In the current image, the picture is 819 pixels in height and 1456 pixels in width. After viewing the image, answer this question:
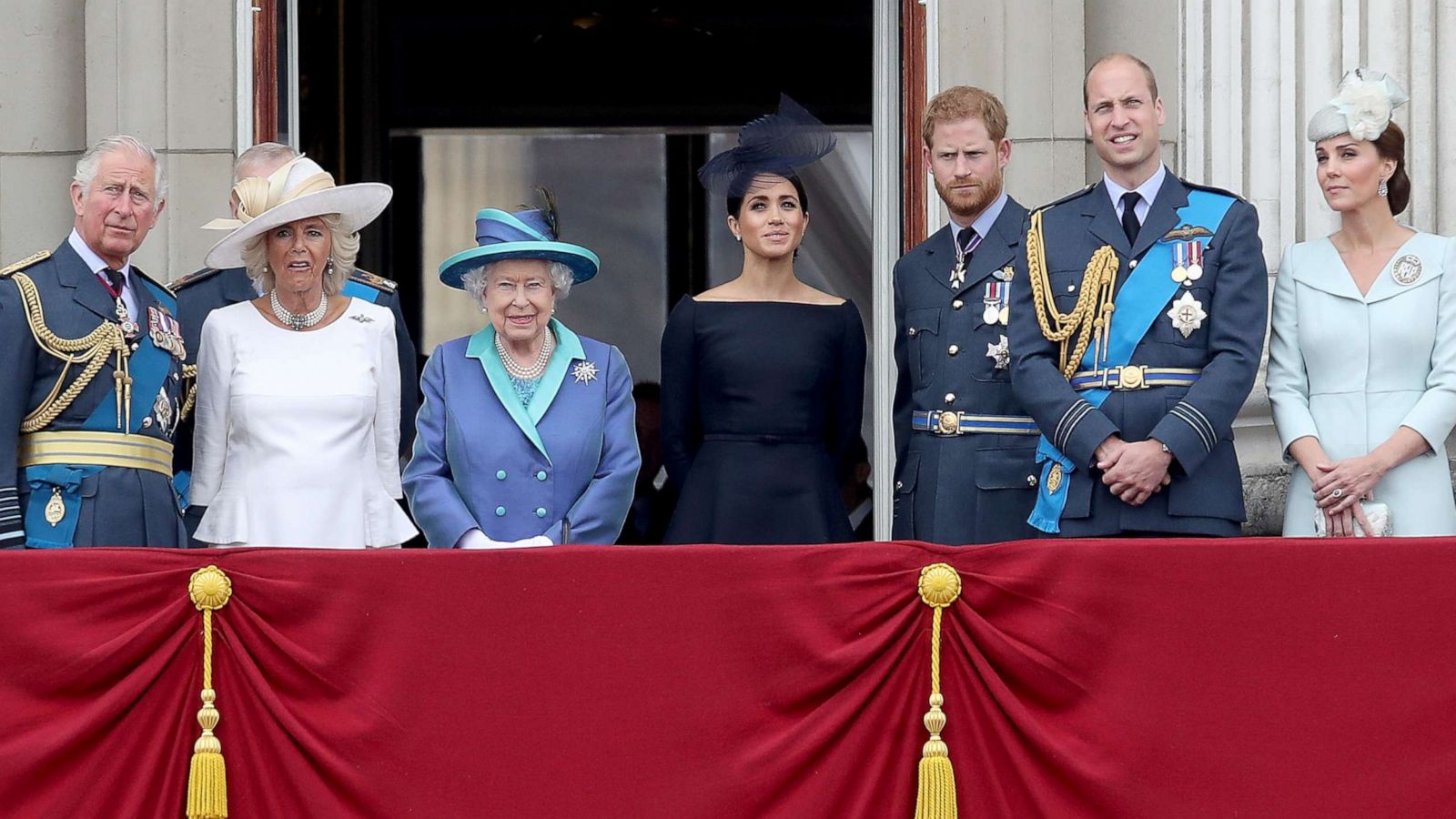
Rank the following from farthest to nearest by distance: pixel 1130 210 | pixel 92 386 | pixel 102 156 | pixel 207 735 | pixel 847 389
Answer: pixel 847 389 < pixel 1130 210 < pixel 102 156 < pixel 92 386 < pixel 207 735

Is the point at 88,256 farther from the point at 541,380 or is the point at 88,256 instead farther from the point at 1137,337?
the point at 1137,337

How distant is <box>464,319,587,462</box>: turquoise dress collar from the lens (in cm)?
478

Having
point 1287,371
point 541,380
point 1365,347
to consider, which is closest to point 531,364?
point 541,380

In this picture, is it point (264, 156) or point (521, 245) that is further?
point (264, 156)

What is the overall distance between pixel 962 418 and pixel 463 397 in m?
1.19

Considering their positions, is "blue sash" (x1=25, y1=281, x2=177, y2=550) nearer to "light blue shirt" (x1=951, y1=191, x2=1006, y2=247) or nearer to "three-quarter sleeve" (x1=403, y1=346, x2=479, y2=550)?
"three-quarter sleeve" (x1=403, y1=346, x2=479, y2=550)

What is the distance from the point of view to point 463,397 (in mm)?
4828

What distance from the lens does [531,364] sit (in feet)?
16.0

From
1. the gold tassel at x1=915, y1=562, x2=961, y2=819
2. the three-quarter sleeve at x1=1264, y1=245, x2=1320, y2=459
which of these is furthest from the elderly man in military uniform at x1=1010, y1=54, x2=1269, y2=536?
the gold tassel at x1=915, y1=562, x2=961, y2=819

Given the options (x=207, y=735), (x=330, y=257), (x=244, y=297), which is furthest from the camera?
(x=244, y=297)

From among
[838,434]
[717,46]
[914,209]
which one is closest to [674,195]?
[717,46]

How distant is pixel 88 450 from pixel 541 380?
1.02 metres

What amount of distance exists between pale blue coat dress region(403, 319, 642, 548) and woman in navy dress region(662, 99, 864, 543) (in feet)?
0.99

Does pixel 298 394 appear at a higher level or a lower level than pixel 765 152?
lower
